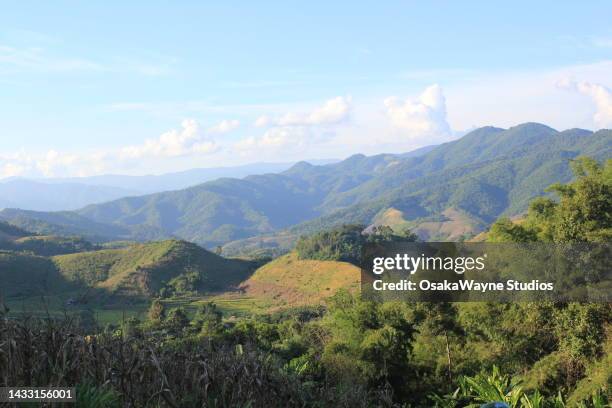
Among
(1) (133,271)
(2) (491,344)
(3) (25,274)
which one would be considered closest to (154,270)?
(1) (133,271)

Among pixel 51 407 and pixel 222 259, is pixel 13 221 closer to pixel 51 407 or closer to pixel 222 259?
pixel 222 259

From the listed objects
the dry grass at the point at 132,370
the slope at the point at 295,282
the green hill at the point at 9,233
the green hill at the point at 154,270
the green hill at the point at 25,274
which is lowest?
the slope at the point at 295,282

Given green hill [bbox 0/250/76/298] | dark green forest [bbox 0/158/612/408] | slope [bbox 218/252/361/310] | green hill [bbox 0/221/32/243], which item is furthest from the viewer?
green hill [bbox 0/221/32/243]

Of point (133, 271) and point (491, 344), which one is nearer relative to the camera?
point (491, 344)

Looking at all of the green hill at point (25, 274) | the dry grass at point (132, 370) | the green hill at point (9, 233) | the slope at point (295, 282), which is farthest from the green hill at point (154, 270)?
the dry grass at point (132, 370)

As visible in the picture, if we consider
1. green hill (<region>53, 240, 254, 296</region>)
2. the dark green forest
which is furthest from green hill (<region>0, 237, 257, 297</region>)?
the dark green forest

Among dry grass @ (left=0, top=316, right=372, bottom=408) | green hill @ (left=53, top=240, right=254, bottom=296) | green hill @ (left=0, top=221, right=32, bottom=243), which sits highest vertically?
dry grass @ (left=0, top=316, right=372, bottom=408)

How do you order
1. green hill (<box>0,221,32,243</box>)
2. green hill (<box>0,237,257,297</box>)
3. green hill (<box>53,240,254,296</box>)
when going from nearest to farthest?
1. green hill (<box>0,237,257,297</box>)
2. green hill (<box>53,240,254,296</box>)
3. green hill (<box>0,221,32,243</box>)

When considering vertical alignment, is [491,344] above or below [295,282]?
above

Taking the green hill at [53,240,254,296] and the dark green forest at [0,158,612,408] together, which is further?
the green hill at [53,240,254,296]

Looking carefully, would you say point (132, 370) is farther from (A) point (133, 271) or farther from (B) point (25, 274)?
(A) point (133, 271)

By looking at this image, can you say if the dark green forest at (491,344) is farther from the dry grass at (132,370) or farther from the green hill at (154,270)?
the green hill at (154,270)

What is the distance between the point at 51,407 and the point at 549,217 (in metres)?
18.3

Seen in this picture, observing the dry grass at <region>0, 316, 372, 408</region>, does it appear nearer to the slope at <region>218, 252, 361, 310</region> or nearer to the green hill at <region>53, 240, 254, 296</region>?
the slope at <region>218, 252, 361, 310</region>
